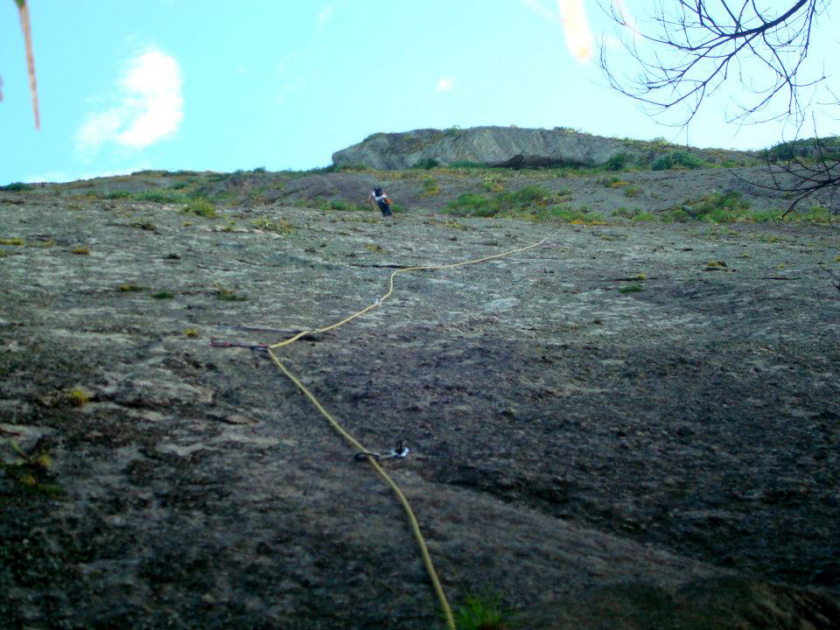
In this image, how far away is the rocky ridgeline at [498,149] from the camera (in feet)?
118

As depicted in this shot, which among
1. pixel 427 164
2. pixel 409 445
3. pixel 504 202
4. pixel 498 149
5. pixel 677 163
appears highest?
pixel 498 149

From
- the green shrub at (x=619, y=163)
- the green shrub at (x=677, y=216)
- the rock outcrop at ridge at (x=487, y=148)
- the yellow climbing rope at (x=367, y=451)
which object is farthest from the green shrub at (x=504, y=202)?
the rock outcrop at ridge at (x=487, y=148)

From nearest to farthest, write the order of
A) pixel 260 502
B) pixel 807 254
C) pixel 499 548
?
pixel 499 548 < pixel 260 502 < pixel 807 254

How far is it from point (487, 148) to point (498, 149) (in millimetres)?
621

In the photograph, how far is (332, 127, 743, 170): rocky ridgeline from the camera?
35844mm

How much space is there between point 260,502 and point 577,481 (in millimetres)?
1611

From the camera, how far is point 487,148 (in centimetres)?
4159

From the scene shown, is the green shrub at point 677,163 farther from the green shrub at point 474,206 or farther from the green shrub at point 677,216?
the green shrub at point 677,216

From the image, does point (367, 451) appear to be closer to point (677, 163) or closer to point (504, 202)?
point (504, 202)

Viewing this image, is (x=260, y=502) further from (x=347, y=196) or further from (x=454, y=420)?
(x=347, y=196)

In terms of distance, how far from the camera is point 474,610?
249 centimetres

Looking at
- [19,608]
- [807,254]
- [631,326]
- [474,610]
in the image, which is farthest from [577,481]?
[807,254]

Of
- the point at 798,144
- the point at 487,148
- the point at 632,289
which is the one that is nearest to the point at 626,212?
the point at 632,289

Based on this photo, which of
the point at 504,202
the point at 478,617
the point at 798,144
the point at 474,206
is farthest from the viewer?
the point at 504,202
